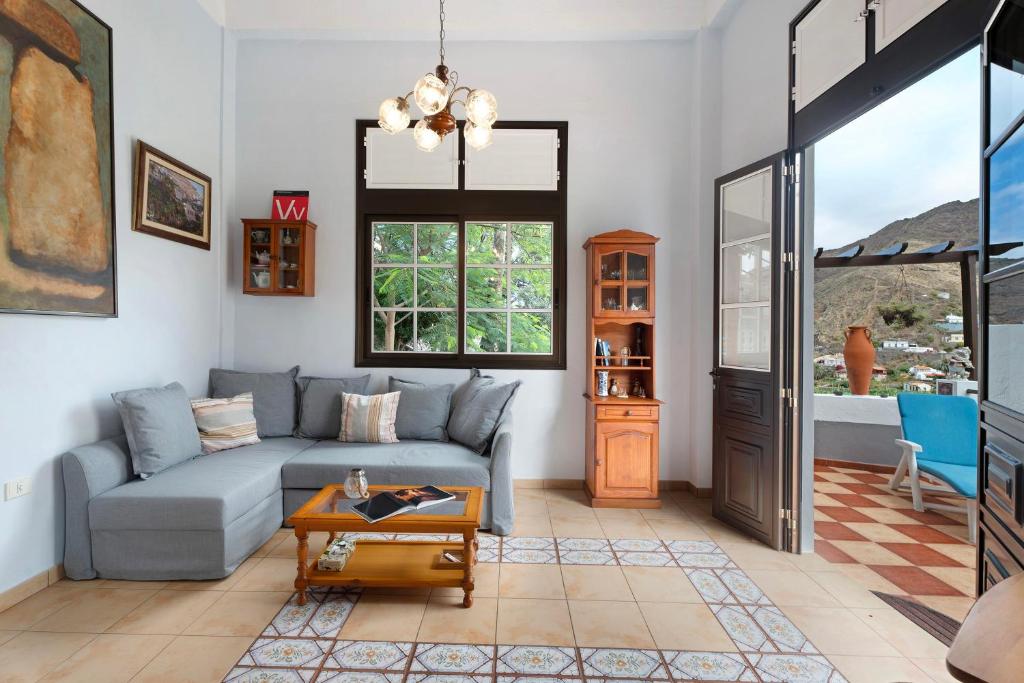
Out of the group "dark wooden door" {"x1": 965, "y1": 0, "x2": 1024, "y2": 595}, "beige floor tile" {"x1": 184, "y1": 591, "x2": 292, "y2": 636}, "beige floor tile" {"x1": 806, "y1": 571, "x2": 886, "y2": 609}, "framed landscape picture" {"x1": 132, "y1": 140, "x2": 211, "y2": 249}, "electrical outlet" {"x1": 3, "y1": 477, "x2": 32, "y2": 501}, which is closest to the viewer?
"dark wooden door" {"x1": 965, "y1": 0, "x2": 1024, "y2": 595}

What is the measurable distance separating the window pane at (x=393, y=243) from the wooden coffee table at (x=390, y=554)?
7.54 ft

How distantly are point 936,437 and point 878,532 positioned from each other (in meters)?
1.00

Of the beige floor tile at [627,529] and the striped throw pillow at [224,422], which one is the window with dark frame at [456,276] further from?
the beige floor tile at [627,529]

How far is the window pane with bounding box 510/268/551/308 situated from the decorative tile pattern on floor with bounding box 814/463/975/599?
109 inches

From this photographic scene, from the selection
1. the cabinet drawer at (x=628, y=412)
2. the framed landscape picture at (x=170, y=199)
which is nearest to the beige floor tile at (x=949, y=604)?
the cabinet drawer at (x=628, y=412)

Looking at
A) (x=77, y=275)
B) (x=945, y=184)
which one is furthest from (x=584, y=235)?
(x=945, y=184)

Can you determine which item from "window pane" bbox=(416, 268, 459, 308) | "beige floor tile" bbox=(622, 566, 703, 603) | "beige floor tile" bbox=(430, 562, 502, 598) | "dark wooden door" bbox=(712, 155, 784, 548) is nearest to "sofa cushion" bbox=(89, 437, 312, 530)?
"beige floor tile" bbox=(430, 562, 502, 598)

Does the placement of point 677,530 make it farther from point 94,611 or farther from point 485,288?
point 94,611

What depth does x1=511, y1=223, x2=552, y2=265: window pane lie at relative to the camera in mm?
4305

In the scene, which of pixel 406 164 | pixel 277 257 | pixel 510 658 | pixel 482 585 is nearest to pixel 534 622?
pixel 510 658

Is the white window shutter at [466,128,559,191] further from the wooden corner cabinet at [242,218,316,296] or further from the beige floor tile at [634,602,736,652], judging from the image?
the beige floor tile at [634,602,736,652]

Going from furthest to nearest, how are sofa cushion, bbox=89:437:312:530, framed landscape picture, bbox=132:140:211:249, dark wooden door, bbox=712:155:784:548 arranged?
1. framed landscape picture, bbox=132:140:211:249
2. dark wooden door, bbox=712:155:784:548
3. sofa cushion, bbox=89:437:312:530

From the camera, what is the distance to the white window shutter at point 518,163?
4.22 m

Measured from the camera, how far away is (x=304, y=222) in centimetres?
402
